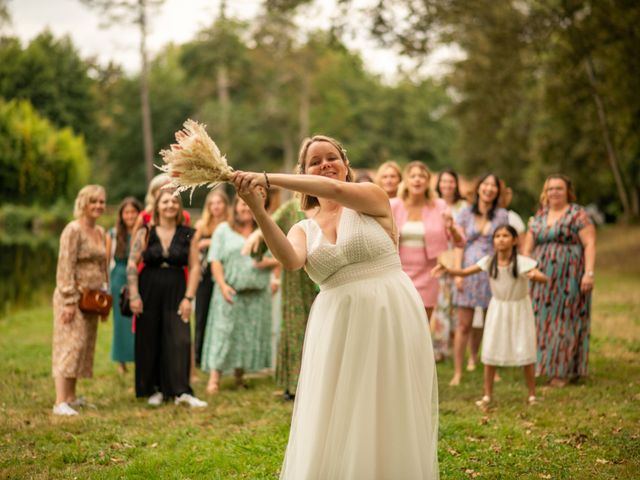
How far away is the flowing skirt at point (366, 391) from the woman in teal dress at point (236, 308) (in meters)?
4.93

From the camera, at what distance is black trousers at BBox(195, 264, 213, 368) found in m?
10.9

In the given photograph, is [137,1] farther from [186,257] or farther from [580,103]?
[186,257]

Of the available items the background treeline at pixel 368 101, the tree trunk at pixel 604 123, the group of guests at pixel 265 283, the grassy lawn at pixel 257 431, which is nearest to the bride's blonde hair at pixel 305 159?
the grassy lawn at pixel 257 431

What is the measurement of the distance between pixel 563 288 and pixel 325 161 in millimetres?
5591

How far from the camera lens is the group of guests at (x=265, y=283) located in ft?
28.3

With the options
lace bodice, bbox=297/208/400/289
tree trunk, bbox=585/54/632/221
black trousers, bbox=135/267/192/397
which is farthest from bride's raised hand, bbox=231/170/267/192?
tree trunk, bbox=585/54/632/221

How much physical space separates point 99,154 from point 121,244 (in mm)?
67050

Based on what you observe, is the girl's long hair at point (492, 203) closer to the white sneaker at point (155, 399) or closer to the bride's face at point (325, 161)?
the white sneaker at point (155, 399)

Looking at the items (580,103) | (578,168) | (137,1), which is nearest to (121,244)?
(580,103)

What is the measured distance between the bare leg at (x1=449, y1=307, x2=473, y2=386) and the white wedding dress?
16.4ft

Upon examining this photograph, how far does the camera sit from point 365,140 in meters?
75.1

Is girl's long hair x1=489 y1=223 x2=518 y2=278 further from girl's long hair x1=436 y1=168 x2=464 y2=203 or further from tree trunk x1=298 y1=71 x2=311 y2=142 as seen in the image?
tree trunk x1=298 y1=71 x2=311 y2=142

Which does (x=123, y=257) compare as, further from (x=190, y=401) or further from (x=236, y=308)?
(x=190, y=401)

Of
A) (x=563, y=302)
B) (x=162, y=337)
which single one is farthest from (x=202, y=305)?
(x=563, y=302)
